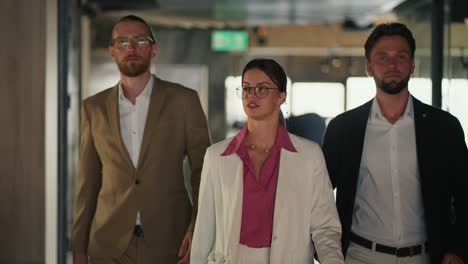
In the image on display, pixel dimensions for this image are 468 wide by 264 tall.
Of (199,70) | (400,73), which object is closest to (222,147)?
(400,73)

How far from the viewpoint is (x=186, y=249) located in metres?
3.46

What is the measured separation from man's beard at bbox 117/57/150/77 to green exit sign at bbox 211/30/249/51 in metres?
8.83

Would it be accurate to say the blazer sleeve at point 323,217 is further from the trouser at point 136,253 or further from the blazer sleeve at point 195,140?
the trouser at point 136,253

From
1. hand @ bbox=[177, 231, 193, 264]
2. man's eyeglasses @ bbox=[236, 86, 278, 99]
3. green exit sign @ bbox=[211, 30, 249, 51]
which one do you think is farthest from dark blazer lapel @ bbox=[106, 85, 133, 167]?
green exit sign @ bbox=[211, 30, 249, 51]

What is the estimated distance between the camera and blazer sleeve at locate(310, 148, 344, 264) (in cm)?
295

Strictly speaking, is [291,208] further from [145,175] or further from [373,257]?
[145,175]

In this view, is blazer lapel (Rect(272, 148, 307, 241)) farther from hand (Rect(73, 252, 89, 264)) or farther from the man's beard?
hand (Rect(73, 252, 89, 264))

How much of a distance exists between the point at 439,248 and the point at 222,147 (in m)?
1.04

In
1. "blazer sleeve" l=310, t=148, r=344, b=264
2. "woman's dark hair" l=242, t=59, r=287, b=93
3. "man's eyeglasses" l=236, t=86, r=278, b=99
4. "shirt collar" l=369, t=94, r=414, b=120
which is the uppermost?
"woman's dark hair" l=242, t=59, r=287, b=93

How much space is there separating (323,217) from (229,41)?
9.83m

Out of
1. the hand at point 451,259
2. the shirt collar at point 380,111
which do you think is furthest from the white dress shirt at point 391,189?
the hand at point 451,259

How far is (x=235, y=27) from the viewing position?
42.6 ft

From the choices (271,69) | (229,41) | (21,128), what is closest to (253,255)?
(271,69)

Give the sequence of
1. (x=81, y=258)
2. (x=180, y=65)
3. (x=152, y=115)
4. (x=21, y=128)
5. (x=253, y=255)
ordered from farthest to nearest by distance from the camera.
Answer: (x=180, y=65), (x=21, y=128), (x=81, y=258), (x=152, y=115), (x=253, y=255)
